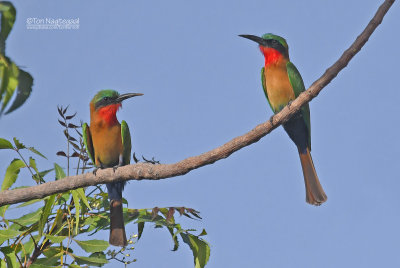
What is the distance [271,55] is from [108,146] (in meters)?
1.80

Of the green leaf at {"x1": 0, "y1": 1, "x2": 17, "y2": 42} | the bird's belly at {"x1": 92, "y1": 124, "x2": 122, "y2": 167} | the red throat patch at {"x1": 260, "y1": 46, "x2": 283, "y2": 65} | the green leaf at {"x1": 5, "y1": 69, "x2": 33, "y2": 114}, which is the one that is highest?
the red throat patch at {"x1": 260, "y1": 46, "x2": 283, "y2": 65}

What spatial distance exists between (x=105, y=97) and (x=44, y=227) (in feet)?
7.60

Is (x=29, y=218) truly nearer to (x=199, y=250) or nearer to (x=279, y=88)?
(x=199, y=250)

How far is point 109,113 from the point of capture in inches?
225

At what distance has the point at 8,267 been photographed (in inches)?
140

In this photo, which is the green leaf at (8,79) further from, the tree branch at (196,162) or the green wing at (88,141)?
the green wing at (88,141)

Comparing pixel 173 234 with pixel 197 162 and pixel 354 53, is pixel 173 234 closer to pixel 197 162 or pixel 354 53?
pixel 197 162

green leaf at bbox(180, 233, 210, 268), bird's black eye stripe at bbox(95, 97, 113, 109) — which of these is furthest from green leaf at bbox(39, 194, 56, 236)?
bird's black eye stripe at bbox(95, 97, 113, 109)

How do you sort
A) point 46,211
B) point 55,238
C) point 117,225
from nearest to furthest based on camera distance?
point 55,238 → point 46,211 → point 117,225

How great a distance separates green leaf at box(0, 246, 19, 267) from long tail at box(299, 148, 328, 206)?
2.63 meters

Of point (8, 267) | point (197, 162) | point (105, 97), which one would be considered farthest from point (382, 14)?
point (105, 97)

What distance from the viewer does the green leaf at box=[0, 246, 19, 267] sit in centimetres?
357

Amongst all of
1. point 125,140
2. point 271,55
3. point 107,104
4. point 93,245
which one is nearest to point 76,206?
point 93,245

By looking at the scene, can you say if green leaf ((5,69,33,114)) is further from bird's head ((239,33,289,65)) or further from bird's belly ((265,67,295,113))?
bird's head ((239,33,289,65))
